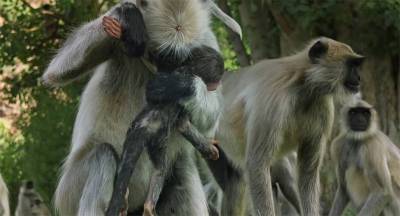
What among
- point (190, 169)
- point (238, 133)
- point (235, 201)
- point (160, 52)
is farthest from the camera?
point (238, 133)

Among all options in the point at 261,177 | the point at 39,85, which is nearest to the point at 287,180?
the point at 261,177

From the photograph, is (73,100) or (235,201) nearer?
(235,201)

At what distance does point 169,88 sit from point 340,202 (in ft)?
17.8

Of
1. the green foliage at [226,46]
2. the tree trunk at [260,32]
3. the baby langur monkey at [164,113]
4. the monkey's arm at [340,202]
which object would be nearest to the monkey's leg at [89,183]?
the baby langur monkey at [164,113]

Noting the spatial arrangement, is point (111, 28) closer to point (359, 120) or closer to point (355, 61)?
point (355, 61)

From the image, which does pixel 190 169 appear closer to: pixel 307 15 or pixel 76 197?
pixel 76 197

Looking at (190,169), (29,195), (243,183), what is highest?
(190,169)

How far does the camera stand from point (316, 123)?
20.0 feet

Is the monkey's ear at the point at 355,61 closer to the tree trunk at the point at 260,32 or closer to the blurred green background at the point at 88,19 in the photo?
the blurred green background at the point at 88,19

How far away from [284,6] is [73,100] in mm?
2744

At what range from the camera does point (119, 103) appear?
4551mm

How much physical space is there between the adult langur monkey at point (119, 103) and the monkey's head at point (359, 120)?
16.0 ft

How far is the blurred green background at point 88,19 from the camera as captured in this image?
9.74 m

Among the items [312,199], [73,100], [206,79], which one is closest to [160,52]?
[206,79]
